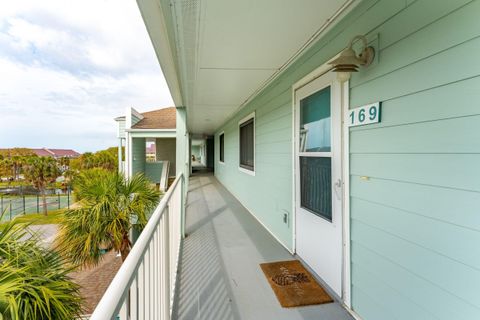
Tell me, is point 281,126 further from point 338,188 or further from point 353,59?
point 353,59

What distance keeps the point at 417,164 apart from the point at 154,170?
13.1 meters

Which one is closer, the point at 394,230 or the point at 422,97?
the point at 422,97

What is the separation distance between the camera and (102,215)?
4078 millimetres

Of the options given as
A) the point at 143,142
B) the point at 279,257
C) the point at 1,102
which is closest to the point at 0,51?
the point at 143,142

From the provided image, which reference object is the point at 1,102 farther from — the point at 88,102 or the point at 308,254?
the point at 308,254

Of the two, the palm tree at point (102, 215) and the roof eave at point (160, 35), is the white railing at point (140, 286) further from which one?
the palm tree at point (102, 215)

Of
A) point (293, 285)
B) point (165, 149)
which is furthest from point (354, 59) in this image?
point (165, 149)

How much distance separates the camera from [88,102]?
2458cm

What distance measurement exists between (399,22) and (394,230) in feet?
4.14

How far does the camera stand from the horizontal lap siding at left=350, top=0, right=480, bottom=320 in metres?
1.08

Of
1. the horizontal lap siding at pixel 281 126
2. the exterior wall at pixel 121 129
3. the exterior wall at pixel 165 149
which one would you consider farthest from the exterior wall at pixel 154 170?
the horizontal lap siding at pixel 281 126

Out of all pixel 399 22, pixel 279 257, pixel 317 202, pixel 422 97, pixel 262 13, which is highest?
pixel 262 13

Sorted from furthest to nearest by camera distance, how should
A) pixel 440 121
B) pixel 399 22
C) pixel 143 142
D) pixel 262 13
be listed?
pixel 143 142
pixel 262 13
pixel 399 22
pixel 440 121

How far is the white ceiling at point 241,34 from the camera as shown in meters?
1.77
